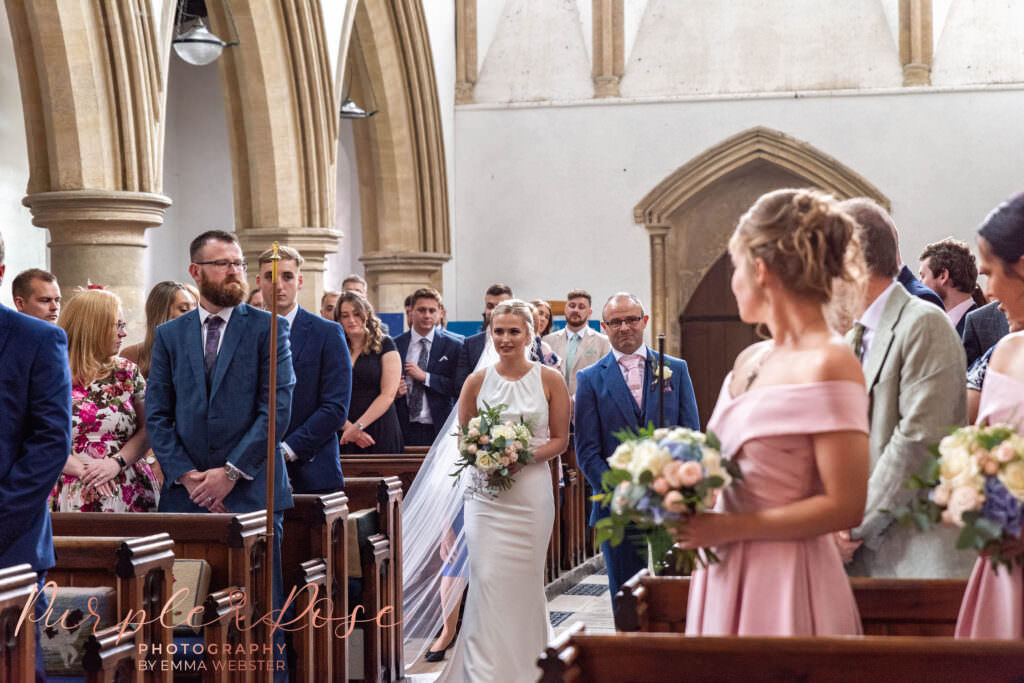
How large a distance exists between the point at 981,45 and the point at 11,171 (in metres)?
9.38

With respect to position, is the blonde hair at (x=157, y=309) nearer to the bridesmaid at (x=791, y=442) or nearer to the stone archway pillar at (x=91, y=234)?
the stone archway pillar at (x=91, y=234)

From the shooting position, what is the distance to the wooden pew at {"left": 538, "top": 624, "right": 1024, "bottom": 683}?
219cm

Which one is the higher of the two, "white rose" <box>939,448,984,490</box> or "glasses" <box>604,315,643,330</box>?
"glasses" <box>604,315,643,330</box>

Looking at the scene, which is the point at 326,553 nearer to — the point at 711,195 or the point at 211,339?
the point at 211,339

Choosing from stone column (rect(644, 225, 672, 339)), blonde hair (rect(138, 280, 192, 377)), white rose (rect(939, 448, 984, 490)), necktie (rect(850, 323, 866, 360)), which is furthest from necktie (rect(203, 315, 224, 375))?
stone column (rect(644, 225, 672, 339))

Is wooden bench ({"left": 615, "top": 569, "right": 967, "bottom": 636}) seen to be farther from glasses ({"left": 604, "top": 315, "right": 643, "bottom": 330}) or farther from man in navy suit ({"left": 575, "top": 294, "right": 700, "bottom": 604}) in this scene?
glasses ({"left": 604, "top": 315, "right": 643, "bottom": 330})

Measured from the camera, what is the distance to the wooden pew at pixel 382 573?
528 cm

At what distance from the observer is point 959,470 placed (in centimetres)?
231

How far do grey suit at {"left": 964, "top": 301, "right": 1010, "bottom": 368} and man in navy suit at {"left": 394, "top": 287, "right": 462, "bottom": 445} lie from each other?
3.51 metres

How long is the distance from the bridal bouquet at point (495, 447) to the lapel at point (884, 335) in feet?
7.67

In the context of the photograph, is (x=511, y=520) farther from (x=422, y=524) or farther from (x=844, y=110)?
(x=844, y=110)

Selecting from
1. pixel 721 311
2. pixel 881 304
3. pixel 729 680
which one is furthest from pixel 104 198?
pixel 721 311

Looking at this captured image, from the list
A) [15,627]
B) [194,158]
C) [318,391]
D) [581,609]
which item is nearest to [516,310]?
[318,391]

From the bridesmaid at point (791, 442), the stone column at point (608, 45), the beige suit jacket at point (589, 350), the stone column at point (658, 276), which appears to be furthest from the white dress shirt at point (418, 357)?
the stone column at point (608, 45)
